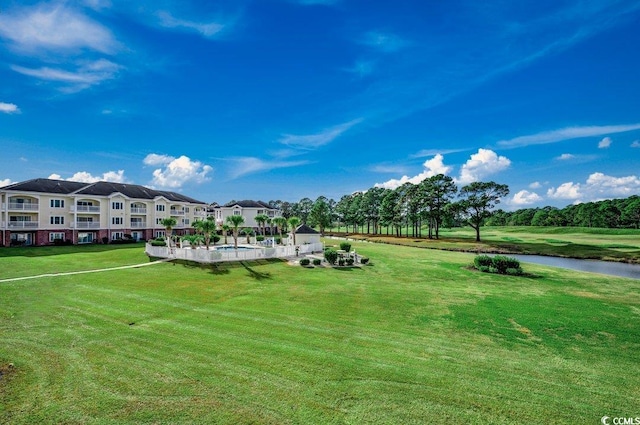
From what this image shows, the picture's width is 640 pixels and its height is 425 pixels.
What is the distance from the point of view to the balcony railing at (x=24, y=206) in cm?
4297

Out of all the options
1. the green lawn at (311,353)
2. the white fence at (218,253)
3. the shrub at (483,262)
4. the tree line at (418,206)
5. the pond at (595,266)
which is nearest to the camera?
the green lawn at (311,353)

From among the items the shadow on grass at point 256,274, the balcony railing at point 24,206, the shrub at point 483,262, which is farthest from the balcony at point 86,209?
the shrub at point 483,262

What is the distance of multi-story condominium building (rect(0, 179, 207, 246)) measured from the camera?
4353 cm

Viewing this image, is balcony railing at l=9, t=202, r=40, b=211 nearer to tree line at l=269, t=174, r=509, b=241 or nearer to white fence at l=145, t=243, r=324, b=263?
white fence at l=145, t=243, r=324, b=263

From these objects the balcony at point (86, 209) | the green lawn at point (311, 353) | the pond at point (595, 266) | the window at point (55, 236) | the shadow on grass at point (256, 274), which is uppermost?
the balcony at point (86, 209)

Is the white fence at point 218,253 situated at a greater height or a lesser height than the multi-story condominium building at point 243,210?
lesser

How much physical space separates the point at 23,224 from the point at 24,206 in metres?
2.56

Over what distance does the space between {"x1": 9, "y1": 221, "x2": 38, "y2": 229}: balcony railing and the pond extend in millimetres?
69129

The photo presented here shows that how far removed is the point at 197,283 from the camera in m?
22.0

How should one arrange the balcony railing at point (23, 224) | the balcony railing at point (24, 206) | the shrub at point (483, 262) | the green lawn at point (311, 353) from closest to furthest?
the green lawn at point (311, 353) → the shrub at point (483, 262) → the balcony railing at point (23, 224) → the balcony railing at point (24, 206)

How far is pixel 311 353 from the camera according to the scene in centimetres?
1078

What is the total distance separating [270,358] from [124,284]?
15.6 meters

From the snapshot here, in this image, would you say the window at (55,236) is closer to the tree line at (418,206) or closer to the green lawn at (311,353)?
the green lawn at (311,353)

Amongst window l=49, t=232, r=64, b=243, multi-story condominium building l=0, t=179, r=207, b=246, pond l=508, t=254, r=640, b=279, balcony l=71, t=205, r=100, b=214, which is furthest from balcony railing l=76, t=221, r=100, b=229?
pond l=508, t=254, r=640, b=279
